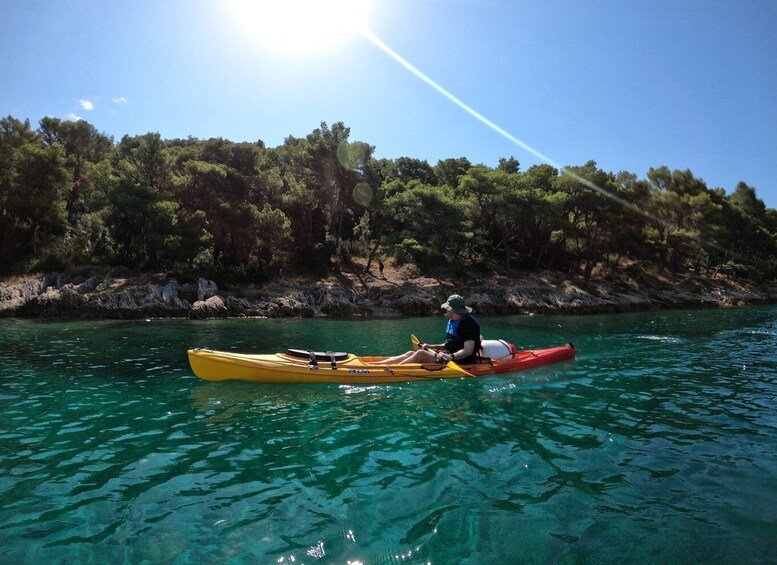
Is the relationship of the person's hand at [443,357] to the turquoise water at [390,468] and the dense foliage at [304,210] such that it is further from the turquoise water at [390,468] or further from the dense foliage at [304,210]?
the dense foliage at [304,210]

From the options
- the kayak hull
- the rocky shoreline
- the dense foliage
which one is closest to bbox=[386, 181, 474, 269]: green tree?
the dense foliage

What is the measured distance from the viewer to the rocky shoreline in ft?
79.6

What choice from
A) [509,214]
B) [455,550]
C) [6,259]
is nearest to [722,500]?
[455,550]

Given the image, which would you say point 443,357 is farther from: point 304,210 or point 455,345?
point 304,210

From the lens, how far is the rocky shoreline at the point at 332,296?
24266mm

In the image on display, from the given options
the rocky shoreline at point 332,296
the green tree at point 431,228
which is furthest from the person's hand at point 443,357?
the green tree at point 431,228

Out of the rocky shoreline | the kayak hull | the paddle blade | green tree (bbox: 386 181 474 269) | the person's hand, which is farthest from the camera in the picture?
green tree (bbox: 386 181 474 269)

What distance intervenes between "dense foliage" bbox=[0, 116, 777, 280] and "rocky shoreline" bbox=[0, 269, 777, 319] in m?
2.43

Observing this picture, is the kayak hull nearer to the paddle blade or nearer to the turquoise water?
the paddle blade

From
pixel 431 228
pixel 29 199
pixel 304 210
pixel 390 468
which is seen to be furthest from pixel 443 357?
pixel 29 199

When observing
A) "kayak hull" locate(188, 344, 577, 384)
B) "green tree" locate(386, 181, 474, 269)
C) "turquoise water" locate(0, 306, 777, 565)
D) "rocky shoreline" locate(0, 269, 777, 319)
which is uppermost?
"green tree" locate(386, 181, 474, 269)

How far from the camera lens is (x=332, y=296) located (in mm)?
29594

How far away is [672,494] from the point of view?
5.02 m

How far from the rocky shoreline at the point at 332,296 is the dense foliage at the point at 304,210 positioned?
243 cm
